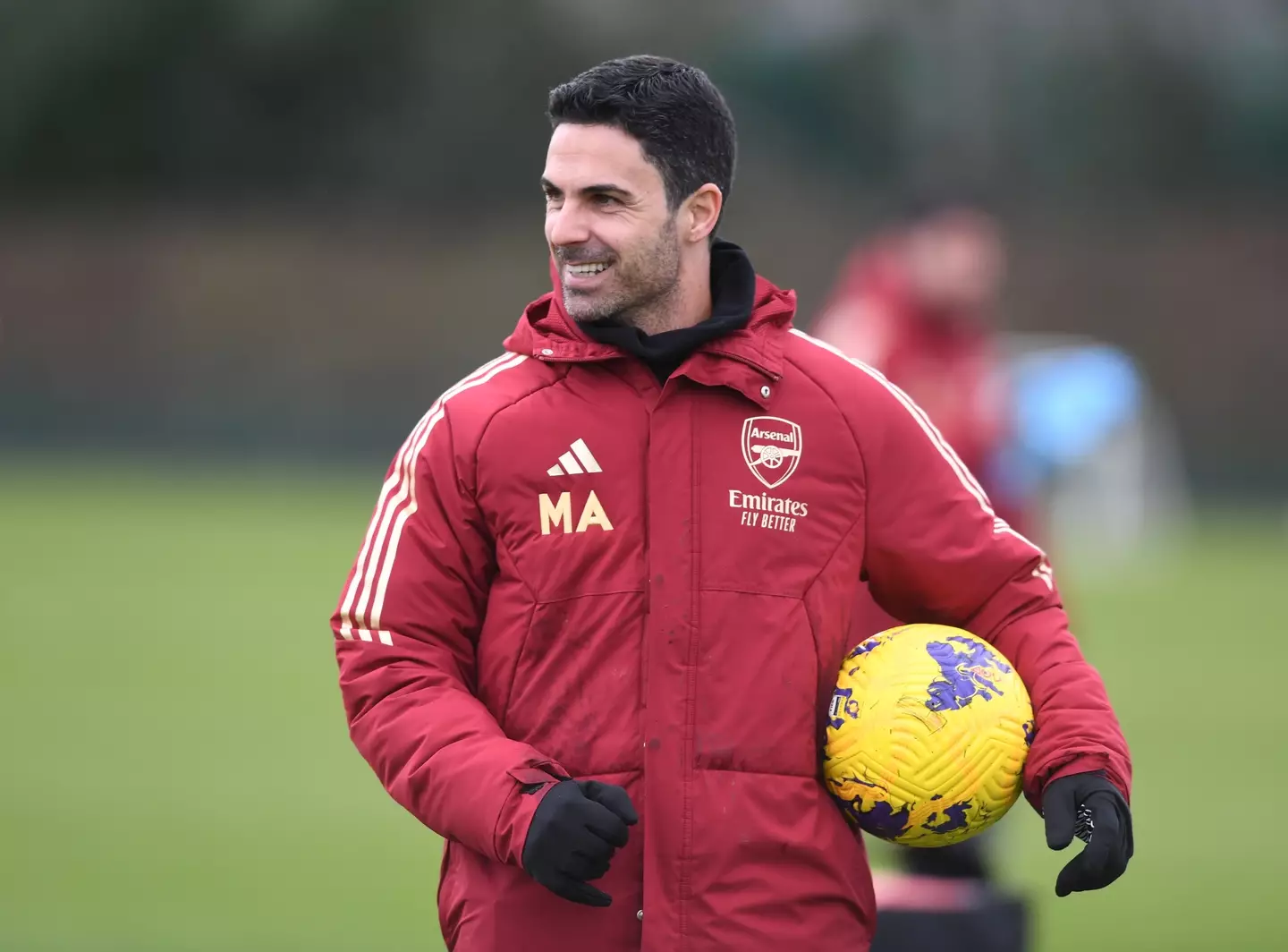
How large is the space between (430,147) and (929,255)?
22211mm

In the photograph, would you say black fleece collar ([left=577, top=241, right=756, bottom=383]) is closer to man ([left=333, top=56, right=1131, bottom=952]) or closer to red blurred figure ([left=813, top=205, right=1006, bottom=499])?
man ([left=333, top=56, right=1131, bottom=952])

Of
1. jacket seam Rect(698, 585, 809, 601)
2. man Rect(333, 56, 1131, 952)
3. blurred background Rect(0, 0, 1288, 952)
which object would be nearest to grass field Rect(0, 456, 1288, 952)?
blurred background Rect(0, 0, 1288, 952)

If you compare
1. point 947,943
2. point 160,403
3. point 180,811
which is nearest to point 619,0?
point 160,403

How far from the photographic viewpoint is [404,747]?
3061 mm

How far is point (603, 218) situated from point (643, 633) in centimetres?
70

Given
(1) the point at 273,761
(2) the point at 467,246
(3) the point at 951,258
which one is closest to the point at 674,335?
(3) the point at 951,258

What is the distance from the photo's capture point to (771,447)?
3217 millimetres

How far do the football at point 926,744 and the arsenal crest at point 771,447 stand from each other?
37 cm

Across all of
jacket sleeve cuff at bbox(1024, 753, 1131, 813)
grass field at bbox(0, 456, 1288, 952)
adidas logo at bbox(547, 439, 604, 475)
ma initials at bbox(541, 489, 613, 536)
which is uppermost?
adidas logo at bbox(547, 439, 604, 475)

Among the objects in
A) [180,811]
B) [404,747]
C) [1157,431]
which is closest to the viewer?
[404,747]

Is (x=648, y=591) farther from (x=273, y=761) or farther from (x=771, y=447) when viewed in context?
(x=273, y=761)

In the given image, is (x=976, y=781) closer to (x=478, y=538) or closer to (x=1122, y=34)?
(x=478, y=538)

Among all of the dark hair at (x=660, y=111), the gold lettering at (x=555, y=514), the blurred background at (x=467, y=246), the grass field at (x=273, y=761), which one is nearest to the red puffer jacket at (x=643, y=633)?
the gold lettering at (x=555, y=514)

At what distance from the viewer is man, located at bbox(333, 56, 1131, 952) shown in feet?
10.0
